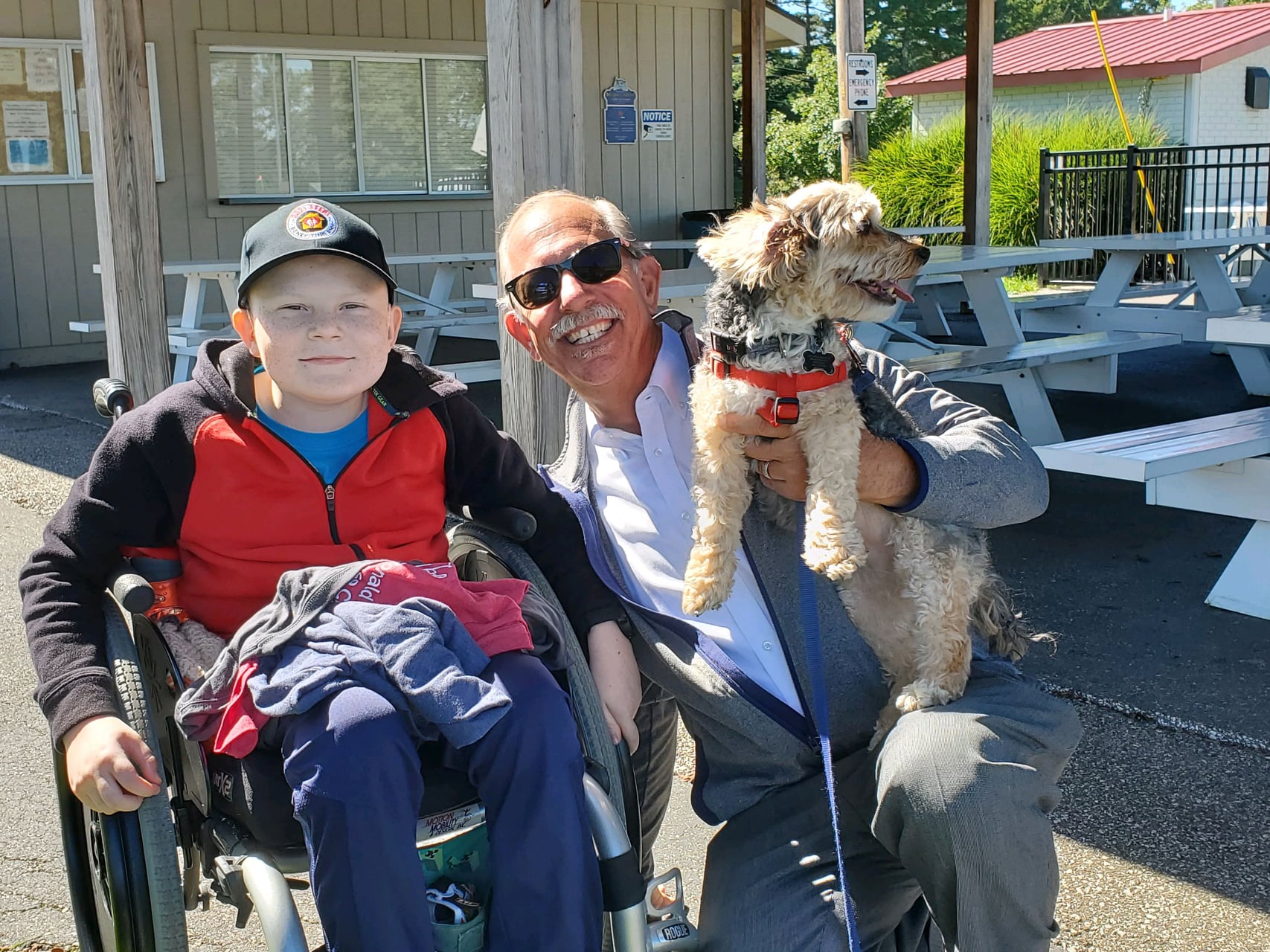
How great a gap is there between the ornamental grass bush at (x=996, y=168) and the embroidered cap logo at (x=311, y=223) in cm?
1765

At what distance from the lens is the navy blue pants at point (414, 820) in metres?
1.79

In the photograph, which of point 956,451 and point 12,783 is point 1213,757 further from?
point 12,783

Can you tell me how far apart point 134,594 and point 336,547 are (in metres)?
0.33

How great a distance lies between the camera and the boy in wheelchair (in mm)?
1823

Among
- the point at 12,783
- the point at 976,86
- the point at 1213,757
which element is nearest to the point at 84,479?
the point at 12,783

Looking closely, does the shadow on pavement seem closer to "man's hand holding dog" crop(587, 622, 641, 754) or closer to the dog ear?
"man's hand holding dog" crop(587, 622, 641, 754)

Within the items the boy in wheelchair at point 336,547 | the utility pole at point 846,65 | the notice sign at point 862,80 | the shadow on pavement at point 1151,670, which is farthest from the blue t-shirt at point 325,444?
the notice sign at point 862,80

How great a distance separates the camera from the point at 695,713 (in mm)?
2447

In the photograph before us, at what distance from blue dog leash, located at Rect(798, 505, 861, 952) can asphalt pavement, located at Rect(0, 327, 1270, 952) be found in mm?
899

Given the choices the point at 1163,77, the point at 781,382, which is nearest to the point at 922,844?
the point at 781,382

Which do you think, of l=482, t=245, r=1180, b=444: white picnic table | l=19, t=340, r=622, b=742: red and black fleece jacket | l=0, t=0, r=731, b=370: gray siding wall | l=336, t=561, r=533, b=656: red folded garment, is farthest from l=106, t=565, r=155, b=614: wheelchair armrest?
l=0, t=0, r=731, b=370: gray siding wall

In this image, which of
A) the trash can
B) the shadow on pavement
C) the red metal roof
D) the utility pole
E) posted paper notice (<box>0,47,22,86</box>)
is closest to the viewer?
the shadow on pavement

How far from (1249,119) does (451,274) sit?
22.8 metres

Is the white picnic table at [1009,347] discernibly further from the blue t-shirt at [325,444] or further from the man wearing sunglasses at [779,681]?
the blue t-shirt at [325,444]
